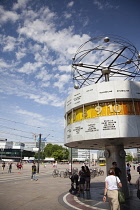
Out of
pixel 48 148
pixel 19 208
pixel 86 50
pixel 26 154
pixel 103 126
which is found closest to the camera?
pixel 19 208

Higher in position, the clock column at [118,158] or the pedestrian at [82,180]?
the clock column at [118,158]

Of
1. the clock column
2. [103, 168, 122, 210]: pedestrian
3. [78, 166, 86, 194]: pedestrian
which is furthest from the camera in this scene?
[78, 166, 86, 194]: pedestrian

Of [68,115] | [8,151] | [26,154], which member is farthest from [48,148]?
[68,115]

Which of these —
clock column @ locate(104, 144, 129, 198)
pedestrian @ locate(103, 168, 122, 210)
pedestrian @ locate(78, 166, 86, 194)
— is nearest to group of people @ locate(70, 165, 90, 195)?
pedestrian @ locate(78, 166, 86, 194)

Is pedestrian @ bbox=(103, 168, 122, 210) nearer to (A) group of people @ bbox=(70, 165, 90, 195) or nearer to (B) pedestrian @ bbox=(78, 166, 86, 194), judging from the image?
(A) group of people @ bbox=(70, 165, 90, 195)

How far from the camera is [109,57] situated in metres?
11.4

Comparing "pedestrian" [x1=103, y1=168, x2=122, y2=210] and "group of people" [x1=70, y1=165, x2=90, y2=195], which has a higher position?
"pedestrian" [x1=103, y1=168, x2=122, y2=210]

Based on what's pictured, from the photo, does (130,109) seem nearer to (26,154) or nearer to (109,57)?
(109,57)

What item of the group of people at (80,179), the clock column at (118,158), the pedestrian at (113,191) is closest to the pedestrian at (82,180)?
the group of people at (80,179)

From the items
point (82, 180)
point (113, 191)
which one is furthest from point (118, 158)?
point (113, 191)

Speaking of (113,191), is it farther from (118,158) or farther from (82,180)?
(82,180)

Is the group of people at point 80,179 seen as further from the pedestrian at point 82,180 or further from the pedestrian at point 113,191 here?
the pedestrian at point 113,191

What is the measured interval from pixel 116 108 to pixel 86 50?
469 centimetres

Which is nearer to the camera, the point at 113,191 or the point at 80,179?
the point at 113,191
